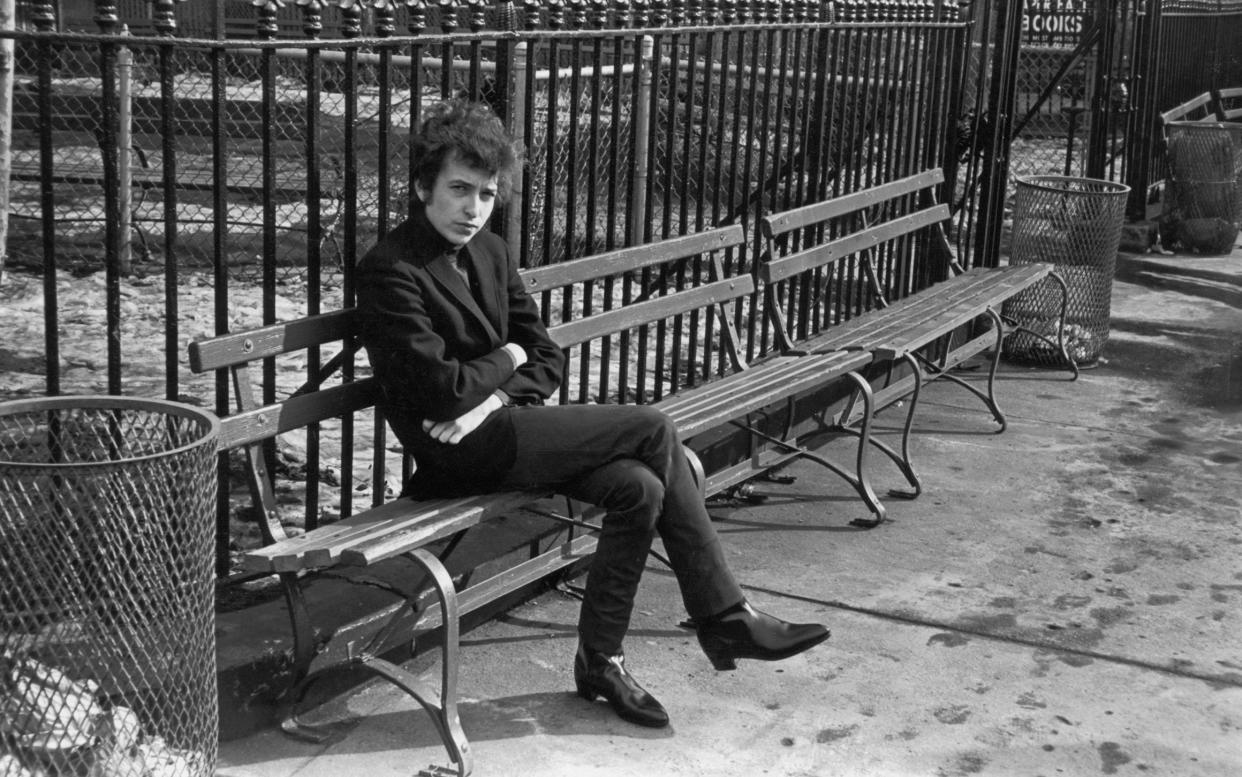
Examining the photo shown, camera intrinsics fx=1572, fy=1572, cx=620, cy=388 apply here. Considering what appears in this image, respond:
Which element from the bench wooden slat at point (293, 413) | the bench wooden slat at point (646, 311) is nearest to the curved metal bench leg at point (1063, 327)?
the bench wooden slat at point (646, 311)

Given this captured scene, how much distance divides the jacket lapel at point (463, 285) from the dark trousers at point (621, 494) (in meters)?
0.26

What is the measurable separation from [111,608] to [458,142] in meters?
1.50

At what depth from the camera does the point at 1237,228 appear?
40.8 feet

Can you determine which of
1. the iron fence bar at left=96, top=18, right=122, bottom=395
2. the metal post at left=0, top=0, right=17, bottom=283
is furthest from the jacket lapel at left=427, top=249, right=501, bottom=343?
the metal post at left=0, top=0, right=17, bottom=283

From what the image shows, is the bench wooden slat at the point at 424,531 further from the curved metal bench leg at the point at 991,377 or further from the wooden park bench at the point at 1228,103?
the wooden park bench at the point at 1228,103

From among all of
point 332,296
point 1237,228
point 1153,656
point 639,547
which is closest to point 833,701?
point 639,547

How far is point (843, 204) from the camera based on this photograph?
266 inches

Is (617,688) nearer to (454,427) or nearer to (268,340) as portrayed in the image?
(454,427)

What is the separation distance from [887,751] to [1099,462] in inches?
119

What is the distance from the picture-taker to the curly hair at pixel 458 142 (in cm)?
404

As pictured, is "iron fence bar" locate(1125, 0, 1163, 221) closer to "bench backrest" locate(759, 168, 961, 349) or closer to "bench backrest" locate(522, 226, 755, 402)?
"bench backrest" locate(759, 168, 961, 349)

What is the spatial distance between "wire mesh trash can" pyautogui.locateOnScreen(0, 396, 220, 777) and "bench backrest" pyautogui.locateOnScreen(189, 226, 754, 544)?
0.94ft

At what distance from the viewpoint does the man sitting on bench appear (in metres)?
4.02

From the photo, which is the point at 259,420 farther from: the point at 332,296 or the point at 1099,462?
A: the point at 332,296
